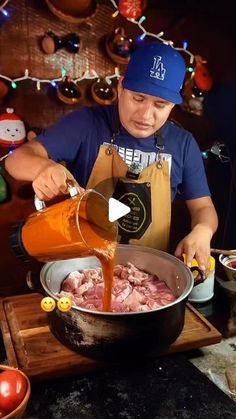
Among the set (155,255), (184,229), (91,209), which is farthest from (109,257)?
(184,229)

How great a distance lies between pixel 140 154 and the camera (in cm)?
190

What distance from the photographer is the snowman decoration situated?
302 centimetres

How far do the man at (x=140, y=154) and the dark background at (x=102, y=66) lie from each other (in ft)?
4.58

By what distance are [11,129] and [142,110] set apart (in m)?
1.65

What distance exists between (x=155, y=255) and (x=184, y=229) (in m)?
2.17

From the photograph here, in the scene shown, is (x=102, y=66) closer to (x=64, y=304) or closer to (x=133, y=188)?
(x=133, y=188)

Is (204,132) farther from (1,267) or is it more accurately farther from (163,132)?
(1,267)

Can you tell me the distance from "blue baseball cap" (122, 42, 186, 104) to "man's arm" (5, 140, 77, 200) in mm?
465

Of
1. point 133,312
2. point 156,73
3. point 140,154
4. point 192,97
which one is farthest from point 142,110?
point 192,97

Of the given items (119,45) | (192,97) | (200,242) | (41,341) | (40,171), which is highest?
(119,45)

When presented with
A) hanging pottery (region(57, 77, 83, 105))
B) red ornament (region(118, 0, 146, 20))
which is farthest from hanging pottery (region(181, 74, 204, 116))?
hanging pottery (region(57, 77, 83, 105))

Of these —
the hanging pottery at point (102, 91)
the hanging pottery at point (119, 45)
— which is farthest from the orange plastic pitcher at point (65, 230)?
the hanging pottery at point (119, 45)

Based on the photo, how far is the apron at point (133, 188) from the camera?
6.16 ft
